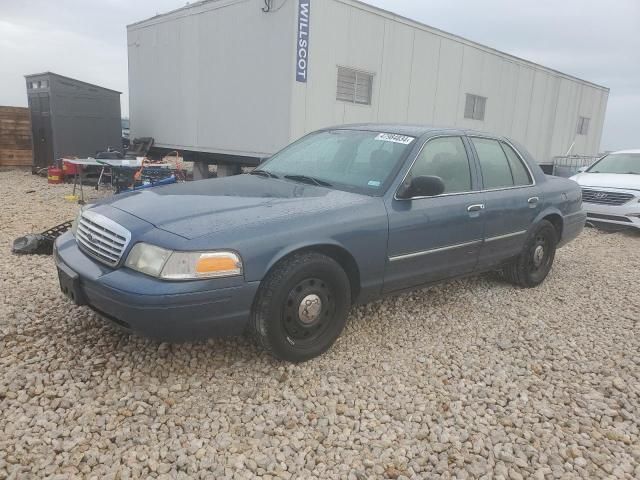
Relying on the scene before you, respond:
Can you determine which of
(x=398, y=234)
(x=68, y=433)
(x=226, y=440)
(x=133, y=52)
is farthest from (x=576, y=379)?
(x=133, y=52)

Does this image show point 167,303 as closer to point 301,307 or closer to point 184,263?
point 184,263

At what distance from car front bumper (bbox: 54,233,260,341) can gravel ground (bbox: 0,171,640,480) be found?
0.40 m

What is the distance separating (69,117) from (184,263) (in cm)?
1062

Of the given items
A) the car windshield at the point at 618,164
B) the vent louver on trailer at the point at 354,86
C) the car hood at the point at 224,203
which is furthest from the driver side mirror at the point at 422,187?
the car windshield at the point at 618,164

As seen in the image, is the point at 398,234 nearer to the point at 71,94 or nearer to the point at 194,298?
the point at 194,298

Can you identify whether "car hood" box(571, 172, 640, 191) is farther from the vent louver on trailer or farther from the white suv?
the vent louver on trailer

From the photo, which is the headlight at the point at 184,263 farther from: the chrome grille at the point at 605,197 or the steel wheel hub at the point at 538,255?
the chrome grille at the point at 605,197

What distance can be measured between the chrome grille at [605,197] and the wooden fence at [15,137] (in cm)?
1338

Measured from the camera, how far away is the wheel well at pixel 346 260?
305 centimetres

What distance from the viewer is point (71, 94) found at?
11383 mm

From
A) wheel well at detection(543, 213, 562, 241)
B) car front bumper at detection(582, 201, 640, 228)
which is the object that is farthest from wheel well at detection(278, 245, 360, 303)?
car front bumper at detection(582, 201, 640, 228)

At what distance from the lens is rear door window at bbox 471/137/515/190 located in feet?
13.9

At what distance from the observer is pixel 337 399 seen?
2.82m

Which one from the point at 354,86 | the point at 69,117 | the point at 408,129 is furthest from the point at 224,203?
the point at 69,117
